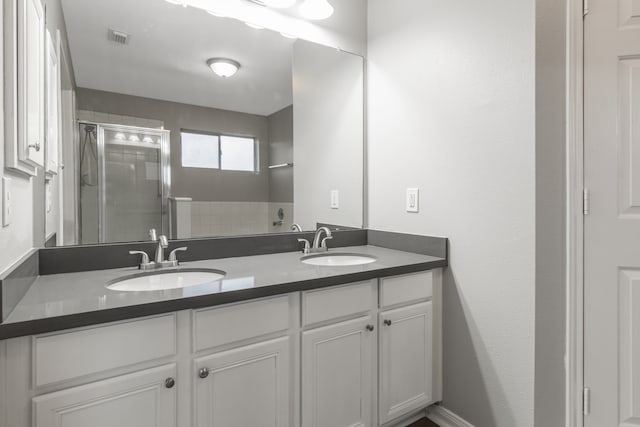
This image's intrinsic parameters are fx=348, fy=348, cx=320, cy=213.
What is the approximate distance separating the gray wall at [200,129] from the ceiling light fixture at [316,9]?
2.20 ft

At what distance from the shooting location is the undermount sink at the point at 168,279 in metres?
1.34

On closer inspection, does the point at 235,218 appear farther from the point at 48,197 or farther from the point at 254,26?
the point at 254,26

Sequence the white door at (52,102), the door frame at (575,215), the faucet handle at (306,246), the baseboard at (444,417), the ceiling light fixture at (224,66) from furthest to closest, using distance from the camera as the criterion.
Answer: the faucet handle at (306,246), the ceiling light fixture at (224,66), the baseboard at (444,417), the door frame at (575,215), the white door at (52,102)

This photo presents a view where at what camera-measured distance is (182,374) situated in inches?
42.6

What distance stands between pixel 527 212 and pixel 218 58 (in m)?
1.63

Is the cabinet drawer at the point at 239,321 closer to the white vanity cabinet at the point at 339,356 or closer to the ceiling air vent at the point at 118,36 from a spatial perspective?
the white vanity cabinet at the point at 339,356

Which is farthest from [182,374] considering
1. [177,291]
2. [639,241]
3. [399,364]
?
[639,241]

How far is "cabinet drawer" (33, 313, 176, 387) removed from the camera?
0.89 meters

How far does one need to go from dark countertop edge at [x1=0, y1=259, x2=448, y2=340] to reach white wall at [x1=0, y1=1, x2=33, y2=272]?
0.17 meters

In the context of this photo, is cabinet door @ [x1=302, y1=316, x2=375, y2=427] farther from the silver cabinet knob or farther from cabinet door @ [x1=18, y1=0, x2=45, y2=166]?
cabinet door @ [x1=18, y1=0, x2=45, y2=166]

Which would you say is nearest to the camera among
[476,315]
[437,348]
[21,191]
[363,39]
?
[21,191]

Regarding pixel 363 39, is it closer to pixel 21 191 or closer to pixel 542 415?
pixel 21 191

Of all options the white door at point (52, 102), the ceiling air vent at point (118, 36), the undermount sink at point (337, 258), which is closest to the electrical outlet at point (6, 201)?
the white door at point (52, 102)

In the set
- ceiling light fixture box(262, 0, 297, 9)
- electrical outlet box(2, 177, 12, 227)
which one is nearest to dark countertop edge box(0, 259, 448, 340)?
electrical outlet box(2, 177, 12, 227)
